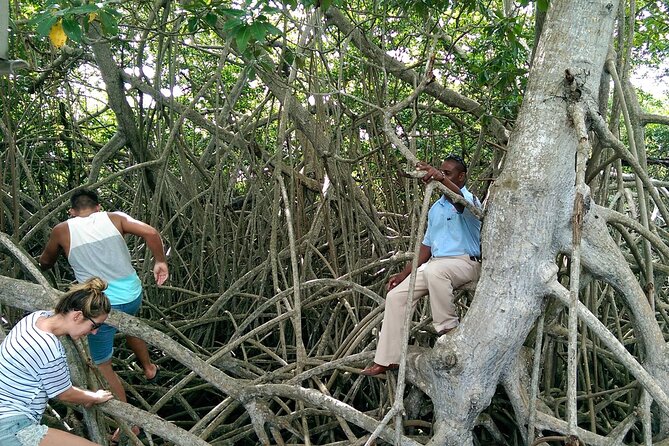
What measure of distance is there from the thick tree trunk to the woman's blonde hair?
112cm

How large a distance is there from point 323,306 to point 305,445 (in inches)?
41.4

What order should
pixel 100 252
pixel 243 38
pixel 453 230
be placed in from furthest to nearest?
pixel 100 252 < pixel 453 230 < pixel 243 38

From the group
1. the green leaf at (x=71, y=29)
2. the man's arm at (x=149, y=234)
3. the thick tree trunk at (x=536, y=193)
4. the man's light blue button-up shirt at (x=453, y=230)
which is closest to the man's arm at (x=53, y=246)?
the man's arm at (x=149, y=234)

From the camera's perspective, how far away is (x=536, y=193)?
1.97 meters

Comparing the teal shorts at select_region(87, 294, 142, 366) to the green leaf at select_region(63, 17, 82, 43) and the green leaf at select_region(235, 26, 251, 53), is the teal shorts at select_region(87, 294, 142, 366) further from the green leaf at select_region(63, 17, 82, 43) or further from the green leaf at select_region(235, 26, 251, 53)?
the green leaf at select_region(235, 26, 251, 53)

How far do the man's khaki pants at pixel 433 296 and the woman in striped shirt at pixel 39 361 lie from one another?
3.17 feet

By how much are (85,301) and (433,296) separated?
115 cm

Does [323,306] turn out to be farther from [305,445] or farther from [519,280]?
[519,280]

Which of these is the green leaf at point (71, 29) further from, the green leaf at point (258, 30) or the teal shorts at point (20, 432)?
the teal shorts at point (20, 432)

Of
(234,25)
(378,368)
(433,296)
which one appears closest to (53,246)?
(234,25)

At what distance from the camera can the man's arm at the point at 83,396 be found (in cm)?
208

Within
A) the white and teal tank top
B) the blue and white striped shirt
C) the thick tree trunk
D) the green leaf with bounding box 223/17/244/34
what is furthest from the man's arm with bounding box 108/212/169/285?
the thick tree trunk

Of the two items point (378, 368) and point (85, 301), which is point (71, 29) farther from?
point (378, 368)

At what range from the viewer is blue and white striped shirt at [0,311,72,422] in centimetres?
196
